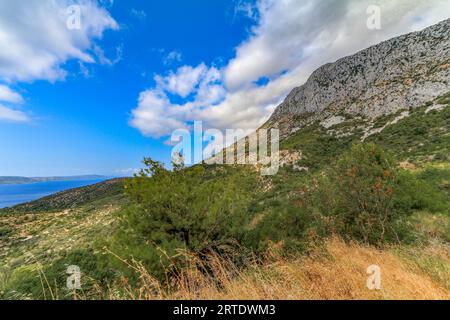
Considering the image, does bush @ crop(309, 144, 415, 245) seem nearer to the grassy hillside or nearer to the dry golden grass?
the grassy hillside

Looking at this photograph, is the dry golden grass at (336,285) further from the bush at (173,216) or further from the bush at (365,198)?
the bush at (173,216)

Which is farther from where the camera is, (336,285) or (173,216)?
(173,216)

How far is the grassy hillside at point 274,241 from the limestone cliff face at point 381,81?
27.5 metres

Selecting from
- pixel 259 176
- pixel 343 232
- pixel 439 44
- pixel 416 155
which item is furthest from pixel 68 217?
pixel 439 44

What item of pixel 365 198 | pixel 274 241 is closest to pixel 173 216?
pixel 274 241

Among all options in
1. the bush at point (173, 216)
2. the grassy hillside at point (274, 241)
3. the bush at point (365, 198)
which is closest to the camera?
the grassy hillside at point (274, 241)

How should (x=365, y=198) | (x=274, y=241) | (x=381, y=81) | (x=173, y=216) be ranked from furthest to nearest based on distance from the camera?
(x=381, y=81) → (x=274, y=241) → (x=173, y=216) → (x=365, y=198)

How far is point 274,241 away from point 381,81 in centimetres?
5763

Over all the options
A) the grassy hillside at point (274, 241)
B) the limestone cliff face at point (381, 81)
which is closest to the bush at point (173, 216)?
the grassy hillside at point (274, 241)

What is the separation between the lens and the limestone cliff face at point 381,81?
1591 inches

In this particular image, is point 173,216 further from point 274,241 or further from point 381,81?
point 381,81

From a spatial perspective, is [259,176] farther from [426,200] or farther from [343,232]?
[343,232]

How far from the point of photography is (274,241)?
8914 mm
